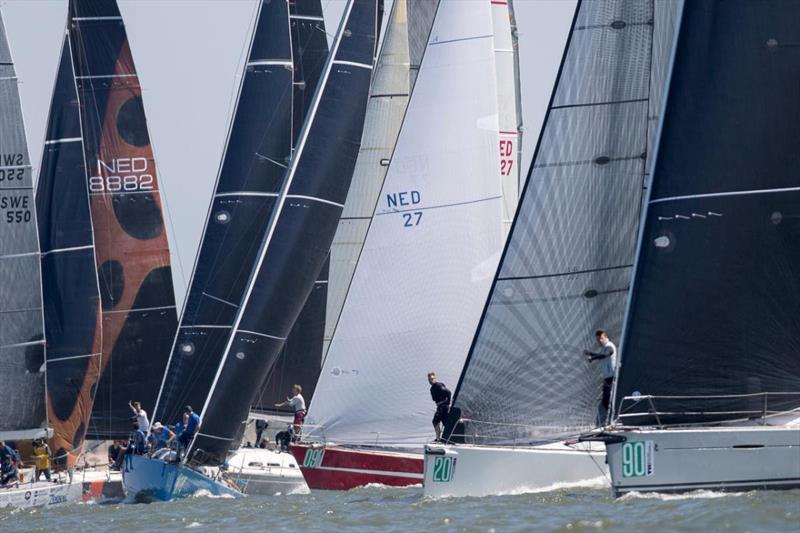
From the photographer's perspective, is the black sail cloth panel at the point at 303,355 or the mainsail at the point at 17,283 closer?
the mainsail at the point at 17,283

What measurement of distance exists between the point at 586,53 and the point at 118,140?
50.8 ft

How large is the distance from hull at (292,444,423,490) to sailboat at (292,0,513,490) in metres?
0.02

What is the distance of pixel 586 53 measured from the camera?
2386 cm

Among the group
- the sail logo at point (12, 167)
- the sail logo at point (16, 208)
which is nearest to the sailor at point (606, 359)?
the sail logo at point (16, 208)

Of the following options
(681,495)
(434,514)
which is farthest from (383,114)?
(681,495)

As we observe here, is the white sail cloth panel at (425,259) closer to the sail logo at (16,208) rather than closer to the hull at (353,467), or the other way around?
the hull at (353,467)

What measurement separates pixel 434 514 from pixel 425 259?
756 cm

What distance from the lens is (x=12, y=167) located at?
31.7 meters

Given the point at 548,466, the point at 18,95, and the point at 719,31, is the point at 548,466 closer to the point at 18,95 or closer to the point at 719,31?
the point at 719,31

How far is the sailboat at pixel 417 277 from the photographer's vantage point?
90.9ft

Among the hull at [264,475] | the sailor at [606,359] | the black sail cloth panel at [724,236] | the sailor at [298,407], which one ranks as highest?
the black sail cloth panel at [724,236]

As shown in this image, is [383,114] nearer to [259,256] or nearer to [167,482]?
[259,256]

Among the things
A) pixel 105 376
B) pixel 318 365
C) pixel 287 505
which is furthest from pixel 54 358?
pixel 287 505

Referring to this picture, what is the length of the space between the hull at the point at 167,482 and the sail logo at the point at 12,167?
6171 millimetres
